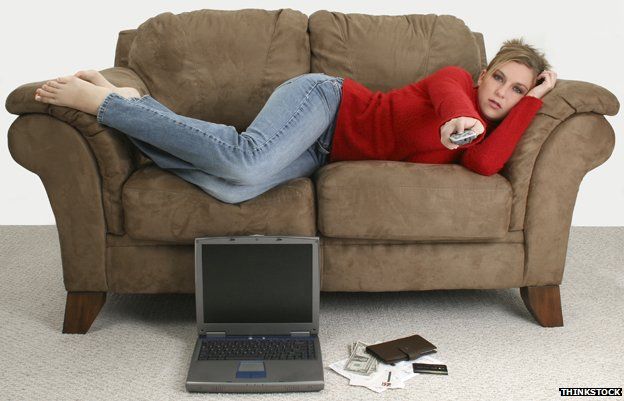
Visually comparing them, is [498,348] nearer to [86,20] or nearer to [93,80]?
[93,80]

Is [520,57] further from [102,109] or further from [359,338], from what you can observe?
[102,109]

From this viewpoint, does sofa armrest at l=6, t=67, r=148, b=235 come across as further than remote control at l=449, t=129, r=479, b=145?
Yes

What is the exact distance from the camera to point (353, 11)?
11.1ft

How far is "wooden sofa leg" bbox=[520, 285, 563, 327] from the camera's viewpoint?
7.79 feet

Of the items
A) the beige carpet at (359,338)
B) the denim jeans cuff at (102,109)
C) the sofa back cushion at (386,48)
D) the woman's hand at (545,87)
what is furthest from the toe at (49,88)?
the woman's hand at (545,87)

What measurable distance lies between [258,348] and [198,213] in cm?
45

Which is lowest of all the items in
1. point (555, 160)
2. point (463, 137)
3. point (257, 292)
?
point (257, 292)

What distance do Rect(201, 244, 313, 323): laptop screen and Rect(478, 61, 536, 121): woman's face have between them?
788mm

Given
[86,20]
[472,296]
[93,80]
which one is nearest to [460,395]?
[472,296]

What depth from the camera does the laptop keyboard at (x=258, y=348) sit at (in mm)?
2055

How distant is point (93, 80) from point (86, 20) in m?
1.25

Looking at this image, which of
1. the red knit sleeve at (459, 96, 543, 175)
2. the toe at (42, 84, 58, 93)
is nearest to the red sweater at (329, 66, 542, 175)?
the red knit sleeve at (459, 96, 543, 175)

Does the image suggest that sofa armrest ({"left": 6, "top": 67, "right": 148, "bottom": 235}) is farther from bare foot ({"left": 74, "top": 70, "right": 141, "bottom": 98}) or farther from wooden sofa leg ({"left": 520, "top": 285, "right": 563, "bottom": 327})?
wooden sofa leg ({"left": 520, "top": 285, "right": 563, "bottom": 327})

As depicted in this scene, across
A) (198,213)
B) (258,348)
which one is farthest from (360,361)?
(198,213)
